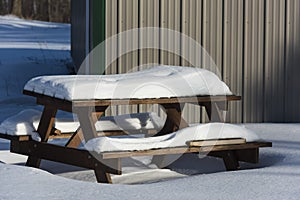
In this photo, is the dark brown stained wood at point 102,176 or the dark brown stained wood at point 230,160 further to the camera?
the dark brown stained wood at point 230,160

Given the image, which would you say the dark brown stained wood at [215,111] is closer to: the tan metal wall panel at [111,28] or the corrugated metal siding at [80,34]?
the tan metal wall panel at [111,28]

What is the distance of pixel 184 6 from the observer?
379 inches

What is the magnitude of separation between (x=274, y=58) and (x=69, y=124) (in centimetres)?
285

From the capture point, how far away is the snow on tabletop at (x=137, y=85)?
7148 mm

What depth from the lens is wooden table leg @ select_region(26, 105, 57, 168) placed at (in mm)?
7699

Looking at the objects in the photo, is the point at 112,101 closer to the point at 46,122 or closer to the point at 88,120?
the point at 88,120

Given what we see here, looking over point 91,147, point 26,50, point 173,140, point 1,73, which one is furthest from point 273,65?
point 26,50

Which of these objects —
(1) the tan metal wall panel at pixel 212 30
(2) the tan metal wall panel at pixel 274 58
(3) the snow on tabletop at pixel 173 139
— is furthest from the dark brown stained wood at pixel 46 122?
(2) the tan metal wall panel at pixel 274 58

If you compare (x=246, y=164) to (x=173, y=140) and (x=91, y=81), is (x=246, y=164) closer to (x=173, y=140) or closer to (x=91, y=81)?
(x=173, y=140)

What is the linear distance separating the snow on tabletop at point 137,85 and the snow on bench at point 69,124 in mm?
425

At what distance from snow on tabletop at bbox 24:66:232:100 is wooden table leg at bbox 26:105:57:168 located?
8.4 inches

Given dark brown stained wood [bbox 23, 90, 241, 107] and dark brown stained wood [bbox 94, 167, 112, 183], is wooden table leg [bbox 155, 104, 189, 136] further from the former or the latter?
dark brown stained wood [bbox 94, 167, 112, 183]

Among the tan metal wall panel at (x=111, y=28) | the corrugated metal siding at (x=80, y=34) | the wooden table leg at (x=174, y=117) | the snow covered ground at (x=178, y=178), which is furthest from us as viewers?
the corrugated metal siding at (x=80, y=34)

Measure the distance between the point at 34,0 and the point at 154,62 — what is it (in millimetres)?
32650
